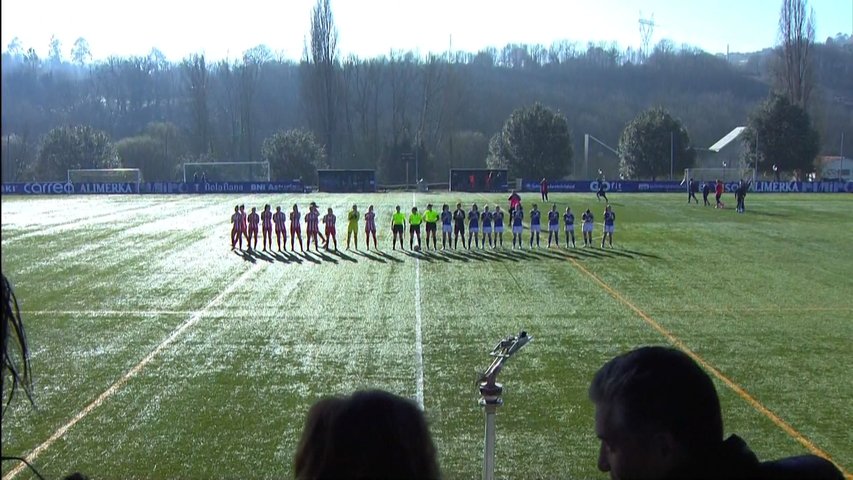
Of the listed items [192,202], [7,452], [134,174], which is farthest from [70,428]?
[134,174]

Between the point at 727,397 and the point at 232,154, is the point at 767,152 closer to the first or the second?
the point at 232,154

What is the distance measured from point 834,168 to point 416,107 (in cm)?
4809

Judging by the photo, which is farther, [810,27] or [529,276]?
[810,27]

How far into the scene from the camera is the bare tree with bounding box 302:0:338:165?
271ft

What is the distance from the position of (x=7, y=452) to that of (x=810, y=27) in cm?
8056

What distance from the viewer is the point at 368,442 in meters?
1.94

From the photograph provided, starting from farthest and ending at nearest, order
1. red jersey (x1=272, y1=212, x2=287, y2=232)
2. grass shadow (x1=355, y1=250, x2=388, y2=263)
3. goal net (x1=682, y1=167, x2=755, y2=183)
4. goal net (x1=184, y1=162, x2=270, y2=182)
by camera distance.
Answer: goal net (x1=184, y1=162, x2=270, y2=182), goal net (x1=682, y1=167, x2=755, y2=183), red jersey (x1=272, y1=212, x2=287, y2=232), grass shadow (x1=355, y1=250, x2=388, y2=263)

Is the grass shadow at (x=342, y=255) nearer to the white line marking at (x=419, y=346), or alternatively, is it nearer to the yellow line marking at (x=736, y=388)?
the white line marking at (x=419, y=346)

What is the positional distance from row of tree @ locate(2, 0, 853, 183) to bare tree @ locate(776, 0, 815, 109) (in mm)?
678

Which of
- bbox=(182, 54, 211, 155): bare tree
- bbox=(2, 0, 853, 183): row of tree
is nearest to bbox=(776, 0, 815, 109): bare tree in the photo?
bbox=(2, 0, 853, 183): row of tree

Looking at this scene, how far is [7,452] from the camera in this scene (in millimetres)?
9125

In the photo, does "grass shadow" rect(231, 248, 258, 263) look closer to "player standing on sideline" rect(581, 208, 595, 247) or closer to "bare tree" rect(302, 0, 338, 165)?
"player standing on sideline" rect(581, 208, 595, 247)

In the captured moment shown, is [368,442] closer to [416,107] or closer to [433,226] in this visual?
[433,226]

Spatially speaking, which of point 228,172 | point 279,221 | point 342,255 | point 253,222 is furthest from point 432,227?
point 228,172
